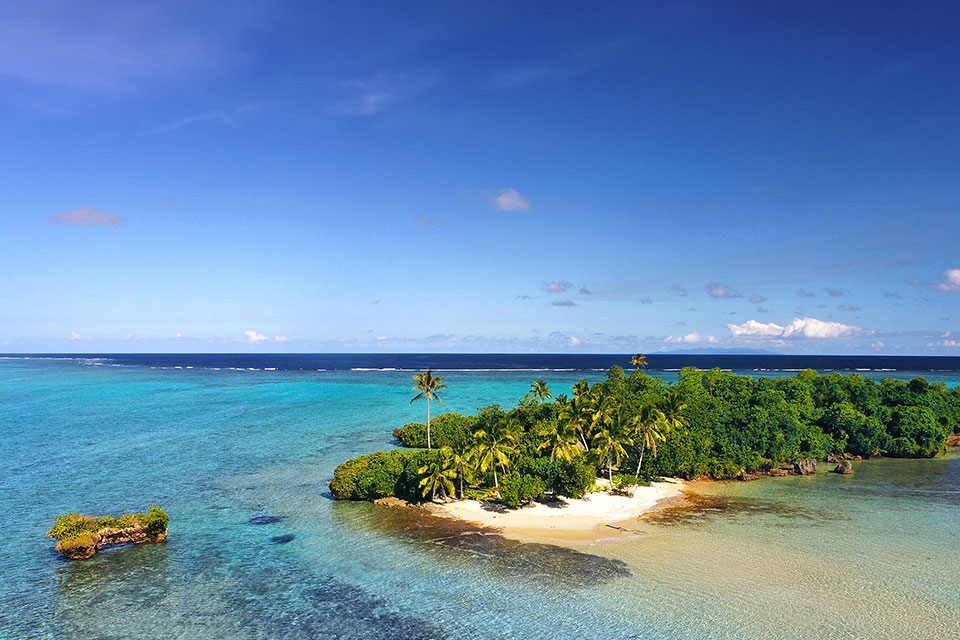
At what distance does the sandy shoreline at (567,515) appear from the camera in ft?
144

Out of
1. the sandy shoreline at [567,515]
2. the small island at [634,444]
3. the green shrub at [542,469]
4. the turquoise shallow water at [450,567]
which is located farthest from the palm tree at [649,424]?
the green shrub at [542,469]

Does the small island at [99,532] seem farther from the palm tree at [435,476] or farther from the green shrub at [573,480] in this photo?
the green shrub at [573,480]

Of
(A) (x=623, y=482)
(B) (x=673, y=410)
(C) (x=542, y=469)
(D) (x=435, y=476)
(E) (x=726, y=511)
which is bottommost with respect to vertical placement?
(E) (x=726, y=511)

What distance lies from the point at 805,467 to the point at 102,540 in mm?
72063

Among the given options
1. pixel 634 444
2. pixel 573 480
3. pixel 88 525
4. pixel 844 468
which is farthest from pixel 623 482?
pixel 88 525

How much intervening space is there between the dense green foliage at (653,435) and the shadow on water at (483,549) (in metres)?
3.77

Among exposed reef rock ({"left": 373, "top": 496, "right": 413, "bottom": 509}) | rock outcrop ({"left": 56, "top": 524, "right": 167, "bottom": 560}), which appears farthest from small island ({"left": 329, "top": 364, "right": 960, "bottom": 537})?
rock outcrop ({"left": 56, "top": 524, "right": 167, "bottom": 560})

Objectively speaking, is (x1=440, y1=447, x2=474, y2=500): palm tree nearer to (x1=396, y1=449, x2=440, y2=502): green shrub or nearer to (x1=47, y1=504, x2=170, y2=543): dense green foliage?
(x1=396, y1=449, x2=440, y2=502): green shrub

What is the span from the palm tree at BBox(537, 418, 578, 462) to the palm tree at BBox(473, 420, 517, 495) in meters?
4.71

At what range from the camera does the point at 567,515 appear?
4784 cm

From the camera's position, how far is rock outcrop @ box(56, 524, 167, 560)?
38.4 meters

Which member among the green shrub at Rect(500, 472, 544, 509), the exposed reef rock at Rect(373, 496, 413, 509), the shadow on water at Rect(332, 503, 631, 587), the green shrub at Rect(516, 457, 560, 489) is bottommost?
the shadow on water at Rect(332, 503, 631, 587)

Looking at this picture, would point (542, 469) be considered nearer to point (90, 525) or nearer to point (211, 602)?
point (211, 602)

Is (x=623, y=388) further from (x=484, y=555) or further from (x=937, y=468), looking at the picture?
(x=484, y=555)
